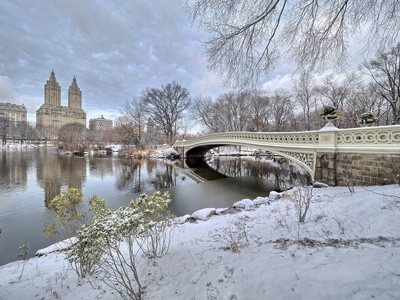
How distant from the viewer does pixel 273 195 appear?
594cm

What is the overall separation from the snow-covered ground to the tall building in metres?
109

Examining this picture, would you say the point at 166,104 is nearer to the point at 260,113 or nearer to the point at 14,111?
the point at 260,113

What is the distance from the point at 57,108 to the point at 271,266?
4899 inches

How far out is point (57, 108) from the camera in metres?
92.9

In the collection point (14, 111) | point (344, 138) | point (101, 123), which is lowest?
point (344, 138)

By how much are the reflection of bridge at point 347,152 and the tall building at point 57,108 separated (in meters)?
Answer: 109

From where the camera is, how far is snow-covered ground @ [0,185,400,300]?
1.24 metres

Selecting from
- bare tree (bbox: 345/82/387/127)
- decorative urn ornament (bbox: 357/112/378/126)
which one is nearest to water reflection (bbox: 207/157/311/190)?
decorative urn ornament (bbox: 357/112/378/126)

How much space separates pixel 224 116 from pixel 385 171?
96.6 ft

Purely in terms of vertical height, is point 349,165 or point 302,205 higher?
point 349,165

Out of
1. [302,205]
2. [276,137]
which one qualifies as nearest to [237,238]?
[302,205]

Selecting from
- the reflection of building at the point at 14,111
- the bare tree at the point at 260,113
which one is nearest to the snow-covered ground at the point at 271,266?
the bare tree at the point at 260,113

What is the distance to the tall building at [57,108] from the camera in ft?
289

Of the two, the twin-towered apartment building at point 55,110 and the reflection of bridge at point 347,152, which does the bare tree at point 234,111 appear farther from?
the twin-towered apartment building at point 55,110
